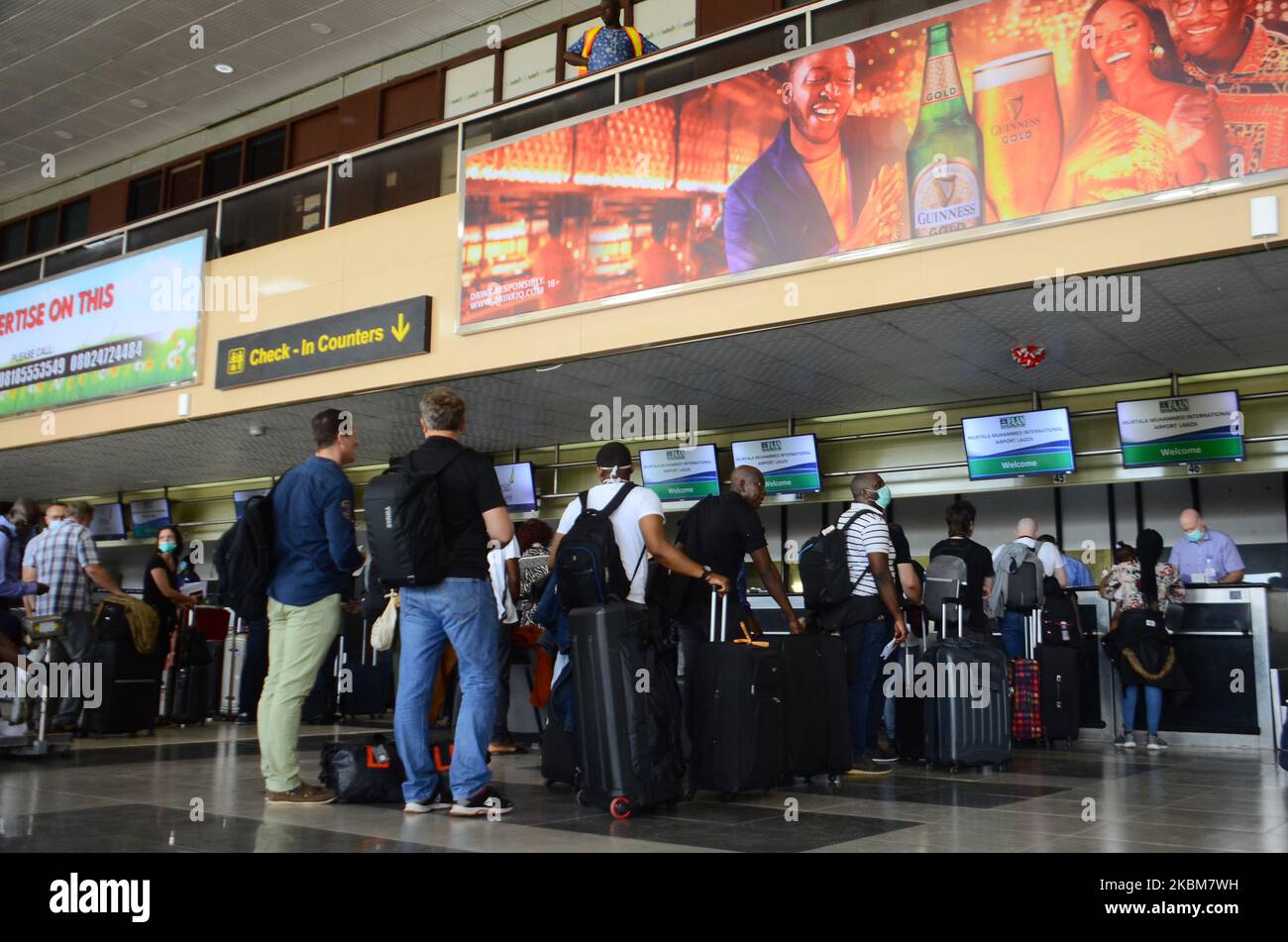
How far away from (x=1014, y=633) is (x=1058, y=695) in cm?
56

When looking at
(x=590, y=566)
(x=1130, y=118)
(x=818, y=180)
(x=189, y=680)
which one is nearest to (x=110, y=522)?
(x=189, y=680)

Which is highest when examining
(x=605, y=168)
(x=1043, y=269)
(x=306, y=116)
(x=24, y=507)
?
(x=306, y=116)

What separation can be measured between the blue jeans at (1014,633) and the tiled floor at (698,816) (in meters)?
1.99

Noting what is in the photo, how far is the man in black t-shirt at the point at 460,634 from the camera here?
163 inches

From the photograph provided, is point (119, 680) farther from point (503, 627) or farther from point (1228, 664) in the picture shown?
point (1228, 664)

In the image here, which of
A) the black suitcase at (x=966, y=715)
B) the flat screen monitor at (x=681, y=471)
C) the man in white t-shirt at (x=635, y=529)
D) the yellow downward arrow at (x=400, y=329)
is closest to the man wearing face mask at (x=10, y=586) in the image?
the man in white t-shirt at (x=635, y=529)

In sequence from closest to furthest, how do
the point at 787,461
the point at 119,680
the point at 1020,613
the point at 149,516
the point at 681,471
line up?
the point at 119,680
the point at 1020,613
the point at 787,461
the point at 681,471
the point at 149,516

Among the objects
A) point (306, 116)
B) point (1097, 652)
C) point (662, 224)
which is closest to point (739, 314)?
point (662, 224)

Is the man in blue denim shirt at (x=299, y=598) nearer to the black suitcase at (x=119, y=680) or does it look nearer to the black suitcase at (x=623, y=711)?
the black suitcase at (x=623, y=711)

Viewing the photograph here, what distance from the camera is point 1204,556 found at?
8781 mm

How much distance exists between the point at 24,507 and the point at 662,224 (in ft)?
15.6

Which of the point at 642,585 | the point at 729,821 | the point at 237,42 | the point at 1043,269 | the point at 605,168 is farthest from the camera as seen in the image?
the point at 237,42
